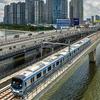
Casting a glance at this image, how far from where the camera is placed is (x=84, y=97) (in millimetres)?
39062

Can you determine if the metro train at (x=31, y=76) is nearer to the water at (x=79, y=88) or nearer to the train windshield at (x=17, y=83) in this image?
the train windshield at (x=17, y=83)

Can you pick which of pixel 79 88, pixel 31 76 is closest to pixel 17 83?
pixel 31 76

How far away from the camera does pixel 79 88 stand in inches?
1683

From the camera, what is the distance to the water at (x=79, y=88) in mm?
38562

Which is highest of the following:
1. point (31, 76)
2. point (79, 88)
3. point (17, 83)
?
point (31, 76)

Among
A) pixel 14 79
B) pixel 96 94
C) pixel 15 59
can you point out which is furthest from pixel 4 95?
pixel 15 59

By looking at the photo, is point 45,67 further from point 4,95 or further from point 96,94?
point 96,94

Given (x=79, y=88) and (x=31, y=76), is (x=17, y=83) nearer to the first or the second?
(x=31, y=76)

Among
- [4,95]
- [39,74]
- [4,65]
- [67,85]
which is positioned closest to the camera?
[4,95]

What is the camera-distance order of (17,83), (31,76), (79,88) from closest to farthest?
(17,83) → (31,76) → (79,88)

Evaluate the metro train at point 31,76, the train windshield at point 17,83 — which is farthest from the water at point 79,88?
the train windshield at point 17,83

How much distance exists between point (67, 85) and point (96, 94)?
6.89 metres

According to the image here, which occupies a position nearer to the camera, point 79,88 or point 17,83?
point 17,83

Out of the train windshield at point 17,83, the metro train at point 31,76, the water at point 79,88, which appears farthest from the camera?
the water at point 79,88
